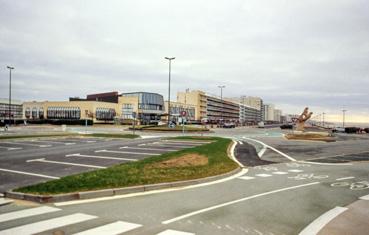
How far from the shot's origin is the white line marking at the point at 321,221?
6904 millimetres

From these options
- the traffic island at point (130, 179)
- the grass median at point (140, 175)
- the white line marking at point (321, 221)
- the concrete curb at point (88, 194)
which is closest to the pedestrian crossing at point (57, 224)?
the concrete curb at point (88, 194)

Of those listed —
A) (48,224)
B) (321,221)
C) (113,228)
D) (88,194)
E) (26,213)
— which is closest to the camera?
(113,228)

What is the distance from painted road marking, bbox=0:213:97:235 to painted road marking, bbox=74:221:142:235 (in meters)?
0.73

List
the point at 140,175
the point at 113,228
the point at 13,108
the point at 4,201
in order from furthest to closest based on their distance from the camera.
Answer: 1. the point at 13,108
2. the point at 140,175
3. the point at 4,201
4. the point at 113,228

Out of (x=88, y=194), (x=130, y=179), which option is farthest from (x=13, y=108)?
(x=88, y=194)

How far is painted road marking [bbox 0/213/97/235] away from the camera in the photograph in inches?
264

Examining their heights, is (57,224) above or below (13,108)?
below

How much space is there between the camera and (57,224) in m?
7.19

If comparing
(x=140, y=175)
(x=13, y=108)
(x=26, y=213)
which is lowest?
(x=26, y=213)

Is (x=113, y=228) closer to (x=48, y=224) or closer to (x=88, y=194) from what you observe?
(x=48, y=224)

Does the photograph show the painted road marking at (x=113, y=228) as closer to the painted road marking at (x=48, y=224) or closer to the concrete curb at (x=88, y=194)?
the painted road marking at (x=48, y=224)

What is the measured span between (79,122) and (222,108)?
121126mm

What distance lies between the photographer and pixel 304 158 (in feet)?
68.9

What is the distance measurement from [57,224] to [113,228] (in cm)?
123
